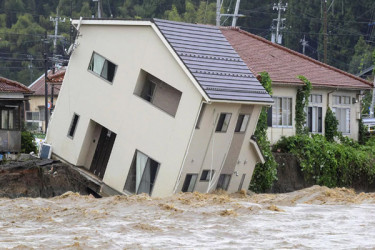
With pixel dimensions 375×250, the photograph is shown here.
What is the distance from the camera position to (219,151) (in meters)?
34.9

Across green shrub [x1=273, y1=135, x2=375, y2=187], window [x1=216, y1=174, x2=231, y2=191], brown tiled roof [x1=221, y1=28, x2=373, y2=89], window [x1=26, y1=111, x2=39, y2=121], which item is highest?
brown tiled roof [x1=221, y1=28, x2=373, y2=89]

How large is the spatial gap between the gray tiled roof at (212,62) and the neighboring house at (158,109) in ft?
0.16

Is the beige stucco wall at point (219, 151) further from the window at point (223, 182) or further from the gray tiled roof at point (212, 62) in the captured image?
the gray tiled roof at point (212, 62)

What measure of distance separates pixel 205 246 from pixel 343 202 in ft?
33.5

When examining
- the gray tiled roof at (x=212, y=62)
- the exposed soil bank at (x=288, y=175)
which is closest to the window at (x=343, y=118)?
the exposed soil bank at (x=288, y=175)

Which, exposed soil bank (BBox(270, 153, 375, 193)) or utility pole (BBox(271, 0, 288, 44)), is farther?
utility pole (BBox(271, 0, 288, 44))

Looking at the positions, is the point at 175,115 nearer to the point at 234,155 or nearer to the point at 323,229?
the point at 234,155

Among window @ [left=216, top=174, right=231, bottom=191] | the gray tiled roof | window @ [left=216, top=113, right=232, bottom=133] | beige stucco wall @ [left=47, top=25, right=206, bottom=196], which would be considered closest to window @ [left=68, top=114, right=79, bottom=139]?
beige stucco wall @ [left=47, top=25, right=206, bottom=196]

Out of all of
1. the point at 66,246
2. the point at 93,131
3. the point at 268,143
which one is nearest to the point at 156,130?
the point at 93,131

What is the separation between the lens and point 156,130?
3369cm

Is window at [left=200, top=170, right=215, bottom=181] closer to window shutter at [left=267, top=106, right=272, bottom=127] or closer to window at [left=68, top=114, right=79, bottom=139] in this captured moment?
window at [left=68, top=114, right=79, bottom=139]

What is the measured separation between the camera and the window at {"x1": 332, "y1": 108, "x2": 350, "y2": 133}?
48.6 meters

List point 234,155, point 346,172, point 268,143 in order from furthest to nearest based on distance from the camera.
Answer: point 346,172
point 268,143
point 234,155

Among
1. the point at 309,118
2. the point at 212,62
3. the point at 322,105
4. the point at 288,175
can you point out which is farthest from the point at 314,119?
the point at 212,62
